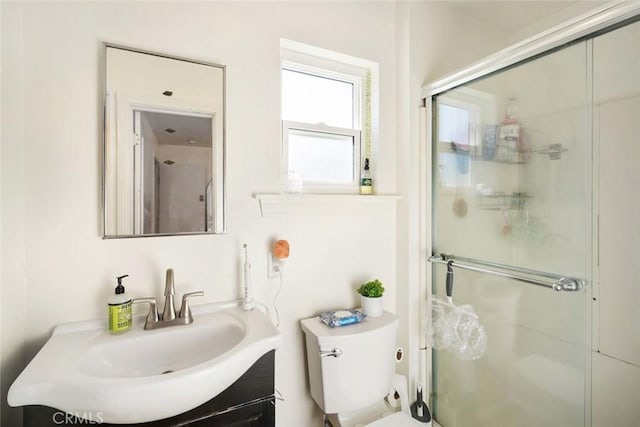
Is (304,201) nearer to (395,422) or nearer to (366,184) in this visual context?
(366,184)

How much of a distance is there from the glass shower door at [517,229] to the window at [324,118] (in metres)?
0.42

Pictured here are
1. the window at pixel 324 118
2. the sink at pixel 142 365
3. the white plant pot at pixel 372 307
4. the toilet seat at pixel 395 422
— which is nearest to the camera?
the sink at pixel 142 365

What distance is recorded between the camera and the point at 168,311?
3.40 ft

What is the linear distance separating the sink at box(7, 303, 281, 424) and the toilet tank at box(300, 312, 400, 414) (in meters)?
0.30

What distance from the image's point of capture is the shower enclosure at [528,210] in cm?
111

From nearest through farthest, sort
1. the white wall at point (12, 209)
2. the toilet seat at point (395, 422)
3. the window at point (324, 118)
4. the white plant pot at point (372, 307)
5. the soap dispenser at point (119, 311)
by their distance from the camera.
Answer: the white wall at point (12, 209), the soap dispenser at point (119, 311), the toilet seat at point (395, 422), the white plant pot at point (372, 307), the window at point (324, 118)

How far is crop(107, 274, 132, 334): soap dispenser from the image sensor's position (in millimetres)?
955

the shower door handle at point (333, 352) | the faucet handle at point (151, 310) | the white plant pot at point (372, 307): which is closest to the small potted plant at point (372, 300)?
the white plant pot at point (372, 307)

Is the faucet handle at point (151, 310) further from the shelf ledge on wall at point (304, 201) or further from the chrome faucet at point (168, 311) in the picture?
the shelf ledge on wall at point (304, 201)

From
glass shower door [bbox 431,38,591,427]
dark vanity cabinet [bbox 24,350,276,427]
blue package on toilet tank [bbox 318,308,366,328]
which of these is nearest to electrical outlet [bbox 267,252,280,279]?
blue package on toilet tank [bbox 318,308,366,328]

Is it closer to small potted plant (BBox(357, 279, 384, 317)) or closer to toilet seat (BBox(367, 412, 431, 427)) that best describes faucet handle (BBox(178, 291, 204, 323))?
small potted plant (BBox(357, 279, 384, 317))

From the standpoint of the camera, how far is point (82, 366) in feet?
2.63

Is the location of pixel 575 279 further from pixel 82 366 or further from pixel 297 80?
pixel 82 366

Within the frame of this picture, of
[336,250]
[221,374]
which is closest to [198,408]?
[221,374]
